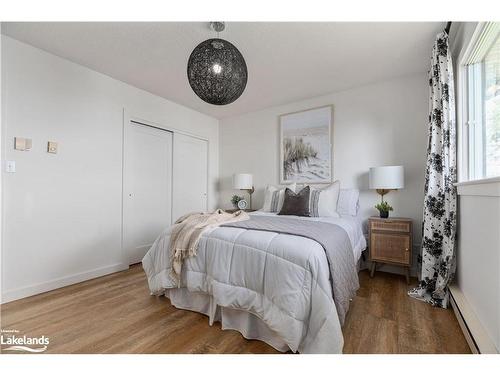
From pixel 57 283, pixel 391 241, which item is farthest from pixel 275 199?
pixel 57 283

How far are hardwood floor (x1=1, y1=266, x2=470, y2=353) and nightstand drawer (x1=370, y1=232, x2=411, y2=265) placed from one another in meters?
0.32

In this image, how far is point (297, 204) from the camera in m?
2.75

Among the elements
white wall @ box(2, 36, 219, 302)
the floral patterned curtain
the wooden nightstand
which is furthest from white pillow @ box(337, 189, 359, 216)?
white wall @ box(2, 36, 219, 302)

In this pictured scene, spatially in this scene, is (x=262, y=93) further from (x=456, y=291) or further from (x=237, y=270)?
(x=456, y=291)

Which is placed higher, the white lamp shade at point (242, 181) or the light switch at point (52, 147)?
the light switch at point (52, 147)

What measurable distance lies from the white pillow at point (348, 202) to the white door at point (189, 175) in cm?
243

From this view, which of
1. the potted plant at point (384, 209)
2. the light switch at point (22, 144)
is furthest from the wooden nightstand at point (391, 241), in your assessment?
the light switch at point (22, 144)

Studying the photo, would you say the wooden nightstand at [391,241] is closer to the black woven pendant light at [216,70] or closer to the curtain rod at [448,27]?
the curtain rod at [448,27]

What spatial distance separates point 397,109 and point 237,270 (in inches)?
109

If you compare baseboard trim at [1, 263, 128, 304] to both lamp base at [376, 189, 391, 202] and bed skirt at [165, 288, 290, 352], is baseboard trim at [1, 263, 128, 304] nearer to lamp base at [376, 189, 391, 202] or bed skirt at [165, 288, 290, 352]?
bed skirt at [165, 288, 290, 352]

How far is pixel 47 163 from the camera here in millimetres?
2314

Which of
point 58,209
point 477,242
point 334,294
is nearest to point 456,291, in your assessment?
point 477,242

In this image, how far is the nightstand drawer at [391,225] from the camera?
243cm
